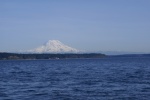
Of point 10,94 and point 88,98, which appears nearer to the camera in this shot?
point 88,98

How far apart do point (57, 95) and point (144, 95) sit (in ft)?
27.8

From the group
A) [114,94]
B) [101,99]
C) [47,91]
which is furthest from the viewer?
[47,91]

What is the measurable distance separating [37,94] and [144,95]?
35.0 ft

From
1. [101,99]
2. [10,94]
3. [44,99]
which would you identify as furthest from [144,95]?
[10,94]

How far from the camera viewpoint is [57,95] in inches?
1444

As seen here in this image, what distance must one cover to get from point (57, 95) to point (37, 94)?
7.42 feet

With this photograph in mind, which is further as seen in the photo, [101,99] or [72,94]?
[72,94]

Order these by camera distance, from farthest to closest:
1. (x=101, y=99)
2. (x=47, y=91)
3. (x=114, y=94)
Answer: (x=47, y=91) < (x=114, y=94) < (x=101, y=99)

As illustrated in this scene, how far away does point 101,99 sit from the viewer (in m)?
33.7

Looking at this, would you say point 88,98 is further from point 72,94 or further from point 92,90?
point 92,90

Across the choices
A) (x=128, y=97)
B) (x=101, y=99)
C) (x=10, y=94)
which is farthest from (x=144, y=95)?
(x=10, y=94)

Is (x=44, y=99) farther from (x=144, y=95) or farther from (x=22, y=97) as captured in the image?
(x=144, y=95)

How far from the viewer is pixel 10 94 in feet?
125

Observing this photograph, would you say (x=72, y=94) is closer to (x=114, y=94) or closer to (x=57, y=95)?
(x=57, y=95)
